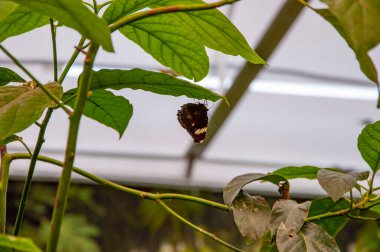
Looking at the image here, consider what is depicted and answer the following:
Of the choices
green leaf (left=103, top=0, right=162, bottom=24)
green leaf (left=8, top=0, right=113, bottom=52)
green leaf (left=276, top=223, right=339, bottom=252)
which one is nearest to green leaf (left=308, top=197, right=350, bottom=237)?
green leaf (left=276, top=223, right=339, bottom=252)

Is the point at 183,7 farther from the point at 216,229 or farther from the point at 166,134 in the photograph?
the point at 216,229

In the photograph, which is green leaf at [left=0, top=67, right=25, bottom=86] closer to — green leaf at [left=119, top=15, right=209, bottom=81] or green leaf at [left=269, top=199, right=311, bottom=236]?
green leaf at [left=119, top=15, right=209, bottom=81]

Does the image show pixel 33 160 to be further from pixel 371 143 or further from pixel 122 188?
pixel 371 143

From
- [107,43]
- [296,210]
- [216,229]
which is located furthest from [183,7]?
[216,229]

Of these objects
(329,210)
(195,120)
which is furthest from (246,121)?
(195,120)

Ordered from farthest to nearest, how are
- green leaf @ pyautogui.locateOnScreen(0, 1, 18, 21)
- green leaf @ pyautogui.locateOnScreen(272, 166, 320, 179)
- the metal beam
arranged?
the metal beam < green leaf @ pyautogui.locateOnScreen(272, 166, 320, 179) < green leaf @ pyautogui.locateOnScreen(0, 1, 18, 21)

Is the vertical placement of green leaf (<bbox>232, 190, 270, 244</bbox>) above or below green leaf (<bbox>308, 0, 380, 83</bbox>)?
below

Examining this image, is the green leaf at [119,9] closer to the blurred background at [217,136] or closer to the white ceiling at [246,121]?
the white ceiling at [246,121]
